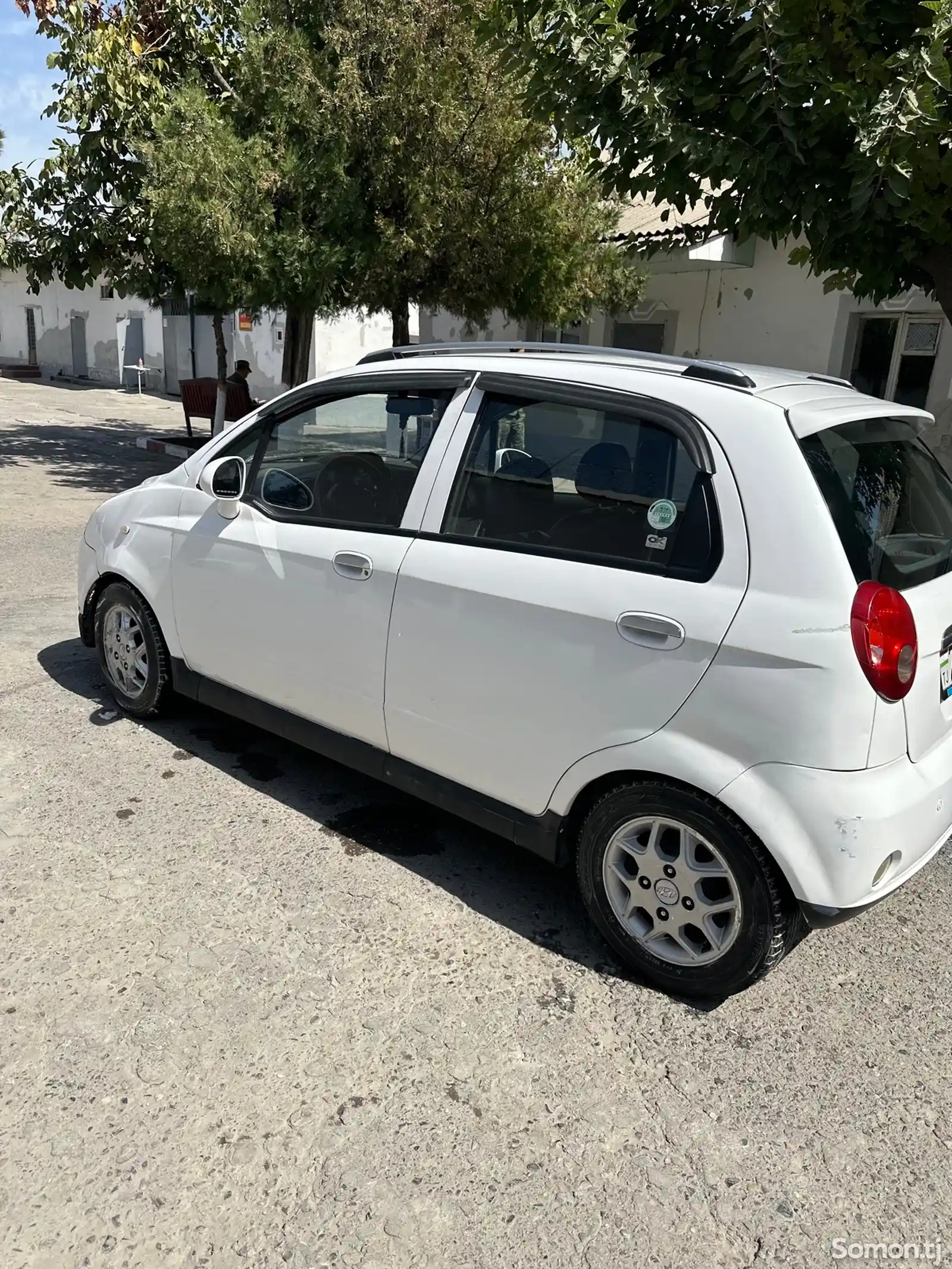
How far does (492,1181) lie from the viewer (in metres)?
2.19

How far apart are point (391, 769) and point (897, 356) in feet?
31.2

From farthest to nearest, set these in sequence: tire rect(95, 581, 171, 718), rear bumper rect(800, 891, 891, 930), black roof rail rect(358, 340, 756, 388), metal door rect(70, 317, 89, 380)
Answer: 1. metal door rect(70, 317, 89, 380)
2. tire rect(95, 581, 171, 718)
3. black roof rail rect(358, 340, 756, 388)
4. rear bumper rect(800, 891, 891, 930)

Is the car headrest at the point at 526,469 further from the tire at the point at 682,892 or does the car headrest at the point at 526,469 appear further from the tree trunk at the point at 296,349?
the tree trunk at the point at 296,349

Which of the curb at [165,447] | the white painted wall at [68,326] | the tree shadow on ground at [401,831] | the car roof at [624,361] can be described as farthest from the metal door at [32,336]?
the car roof at [624,361]

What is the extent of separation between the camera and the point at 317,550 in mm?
3467

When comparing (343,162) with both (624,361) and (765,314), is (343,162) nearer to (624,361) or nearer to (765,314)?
(765,314)

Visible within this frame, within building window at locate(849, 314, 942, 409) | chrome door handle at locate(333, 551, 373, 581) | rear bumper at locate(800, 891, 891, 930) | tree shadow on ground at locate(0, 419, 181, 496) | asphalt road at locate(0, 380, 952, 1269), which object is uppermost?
building window at locate(849, 314, 942, 409)

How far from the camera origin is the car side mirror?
3.83m

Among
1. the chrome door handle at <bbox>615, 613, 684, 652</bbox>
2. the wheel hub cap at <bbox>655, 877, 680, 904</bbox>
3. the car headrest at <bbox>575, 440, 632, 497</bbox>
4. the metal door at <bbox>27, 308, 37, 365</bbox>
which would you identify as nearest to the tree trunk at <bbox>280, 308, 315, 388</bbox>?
the car headrest at <bbox>575, 440, 632, 497</bbox>

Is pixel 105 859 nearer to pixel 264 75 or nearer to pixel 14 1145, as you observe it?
pixel 14 1145

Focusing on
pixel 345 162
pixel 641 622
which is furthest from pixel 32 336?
pixel 641 622

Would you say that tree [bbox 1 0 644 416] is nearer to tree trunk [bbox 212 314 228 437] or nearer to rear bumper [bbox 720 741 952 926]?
tree trunk [bbox 212 314 228 437]

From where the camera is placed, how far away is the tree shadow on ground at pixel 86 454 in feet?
40.5

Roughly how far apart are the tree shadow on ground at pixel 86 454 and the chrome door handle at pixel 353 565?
342 inches
